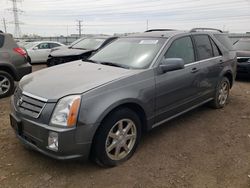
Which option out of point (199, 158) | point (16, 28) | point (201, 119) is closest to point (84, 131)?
point (199, 158)

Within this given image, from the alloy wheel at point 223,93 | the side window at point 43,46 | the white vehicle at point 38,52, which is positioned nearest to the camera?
the alloy wheel at point 223,93

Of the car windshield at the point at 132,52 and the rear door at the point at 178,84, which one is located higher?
the car windshield at the point at 132,52

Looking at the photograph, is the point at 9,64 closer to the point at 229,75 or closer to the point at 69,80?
the point at 69,80

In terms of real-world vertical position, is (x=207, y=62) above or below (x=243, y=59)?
above

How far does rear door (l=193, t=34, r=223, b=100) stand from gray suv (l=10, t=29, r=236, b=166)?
2 cm

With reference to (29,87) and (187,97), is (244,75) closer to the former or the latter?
(187,97)

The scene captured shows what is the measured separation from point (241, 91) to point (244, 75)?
1.67m

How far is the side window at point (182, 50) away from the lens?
389cm

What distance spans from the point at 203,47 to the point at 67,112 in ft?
10.0

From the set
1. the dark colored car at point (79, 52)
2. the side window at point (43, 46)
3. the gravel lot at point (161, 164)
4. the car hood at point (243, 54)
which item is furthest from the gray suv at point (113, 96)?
the side window at point (43, 46)

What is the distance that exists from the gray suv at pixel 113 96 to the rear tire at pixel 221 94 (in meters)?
0.48

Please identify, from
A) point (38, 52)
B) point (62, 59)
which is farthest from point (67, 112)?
point (38, 52)

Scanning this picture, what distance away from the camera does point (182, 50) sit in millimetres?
4148

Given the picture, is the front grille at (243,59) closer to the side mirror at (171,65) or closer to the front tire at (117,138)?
the side mirror at (171,65)
